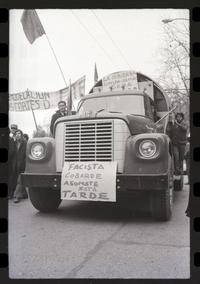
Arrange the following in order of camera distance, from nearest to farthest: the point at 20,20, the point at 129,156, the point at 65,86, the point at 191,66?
the point at 191,66
the point at 20,20
the point at 65,86
the point at 129,156

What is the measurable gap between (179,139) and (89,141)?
1104 millimetres

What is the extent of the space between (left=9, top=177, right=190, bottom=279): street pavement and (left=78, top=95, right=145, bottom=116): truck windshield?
4.29ft

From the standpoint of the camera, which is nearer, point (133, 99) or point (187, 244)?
point (187, 244)

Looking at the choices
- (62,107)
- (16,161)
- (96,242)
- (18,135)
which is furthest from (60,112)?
(96,242)

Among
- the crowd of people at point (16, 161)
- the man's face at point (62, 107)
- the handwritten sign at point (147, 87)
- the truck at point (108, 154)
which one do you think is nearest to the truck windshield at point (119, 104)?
the truck at point (108, 154)

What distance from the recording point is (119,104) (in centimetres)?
586

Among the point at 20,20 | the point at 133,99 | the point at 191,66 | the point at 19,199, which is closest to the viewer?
the point at 191,66

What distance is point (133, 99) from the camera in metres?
5.86

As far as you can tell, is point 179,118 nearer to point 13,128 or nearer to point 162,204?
point 162,204

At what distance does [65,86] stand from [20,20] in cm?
71

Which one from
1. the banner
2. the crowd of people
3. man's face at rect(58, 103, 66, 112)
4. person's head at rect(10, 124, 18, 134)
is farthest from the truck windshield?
person's head at rect(10, 124, 18, 134)

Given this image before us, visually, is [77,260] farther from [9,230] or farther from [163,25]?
[163,25]

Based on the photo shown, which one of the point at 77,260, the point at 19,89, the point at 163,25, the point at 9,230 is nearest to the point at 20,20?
the point at 19,89

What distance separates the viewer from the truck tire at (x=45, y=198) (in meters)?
4.93
